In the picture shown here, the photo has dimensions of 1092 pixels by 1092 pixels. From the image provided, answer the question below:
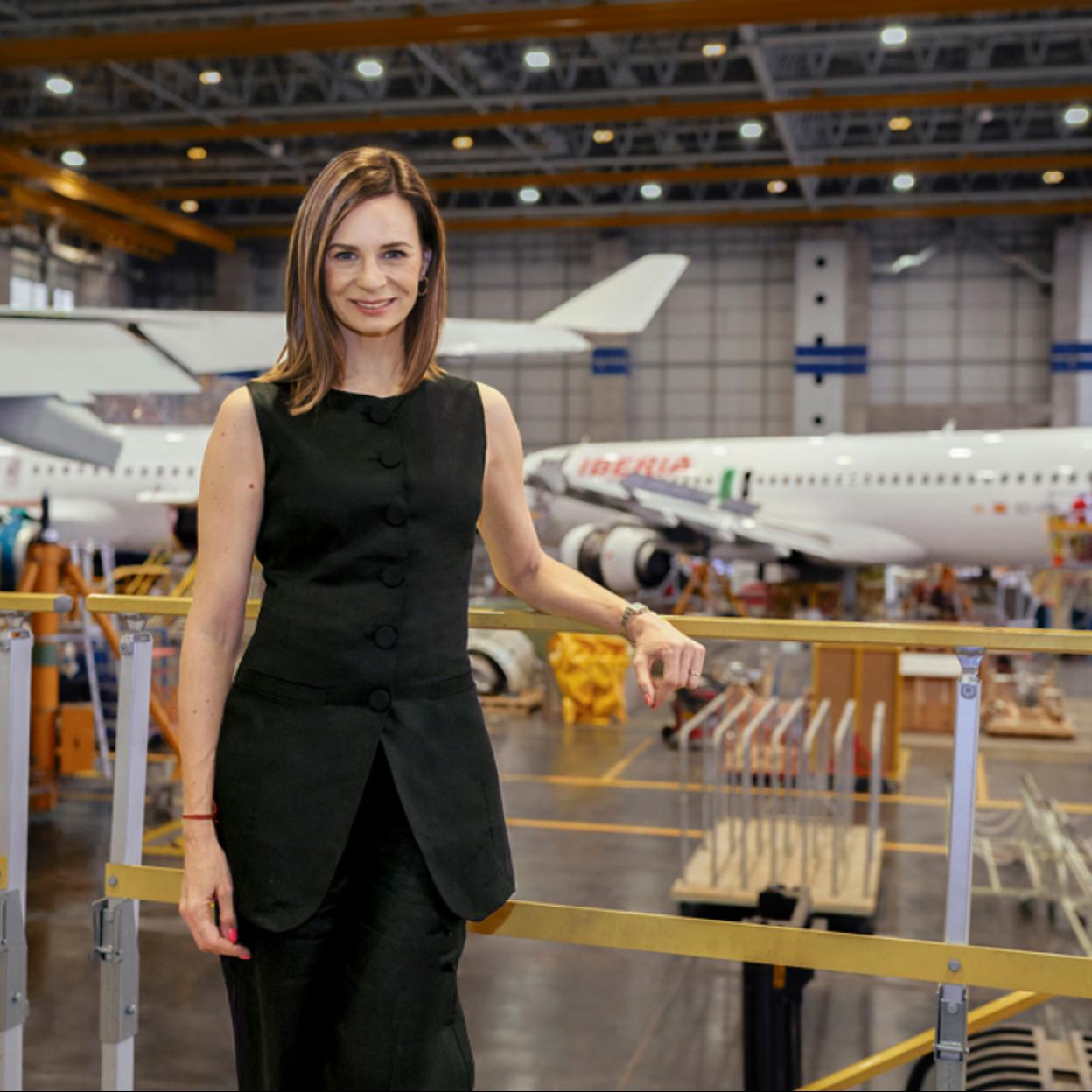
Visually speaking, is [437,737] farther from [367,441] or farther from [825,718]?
[825,718]

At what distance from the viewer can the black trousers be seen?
2123mm

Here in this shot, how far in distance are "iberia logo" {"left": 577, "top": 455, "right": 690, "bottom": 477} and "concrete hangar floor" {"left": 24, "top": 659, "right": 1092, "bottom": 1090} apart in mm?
13370

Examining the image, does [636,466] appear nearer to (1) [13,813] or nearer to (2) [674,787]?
(2) [674,787]

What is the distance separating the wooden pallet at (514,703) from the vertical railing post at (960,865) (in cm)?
1219

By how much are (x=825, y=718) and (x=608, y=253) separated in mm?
26674

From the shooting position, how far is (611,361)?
36.1 m

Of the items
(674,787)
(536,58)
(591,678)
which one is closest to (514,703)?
(591,678)

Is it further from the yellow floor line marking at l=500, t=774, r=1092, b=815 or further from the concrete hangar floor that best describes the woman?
the yellow floor line marking at l=500, t=774, r=1092, b=815

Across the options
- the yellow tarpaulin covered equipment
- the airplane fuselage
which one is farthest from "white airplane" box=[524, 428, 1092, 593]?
the yellow tarpaulin covered equipment

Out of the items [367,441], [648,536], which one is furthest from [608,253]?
[367,441]

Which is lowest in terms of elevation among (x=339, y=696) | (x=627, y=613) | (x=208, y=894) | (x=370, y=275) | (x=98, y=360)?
(x=208, y=894)

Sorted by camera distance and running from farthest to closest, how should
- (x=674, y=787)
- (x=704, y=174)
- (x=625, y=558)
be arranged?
1. (x=704, y=174)
2. (x=625, y=558)
3. (x=674, y=787)

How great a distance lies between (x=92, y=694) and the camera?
9.73 m

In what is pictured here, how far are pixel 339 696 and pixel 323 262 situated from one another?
0.71m
